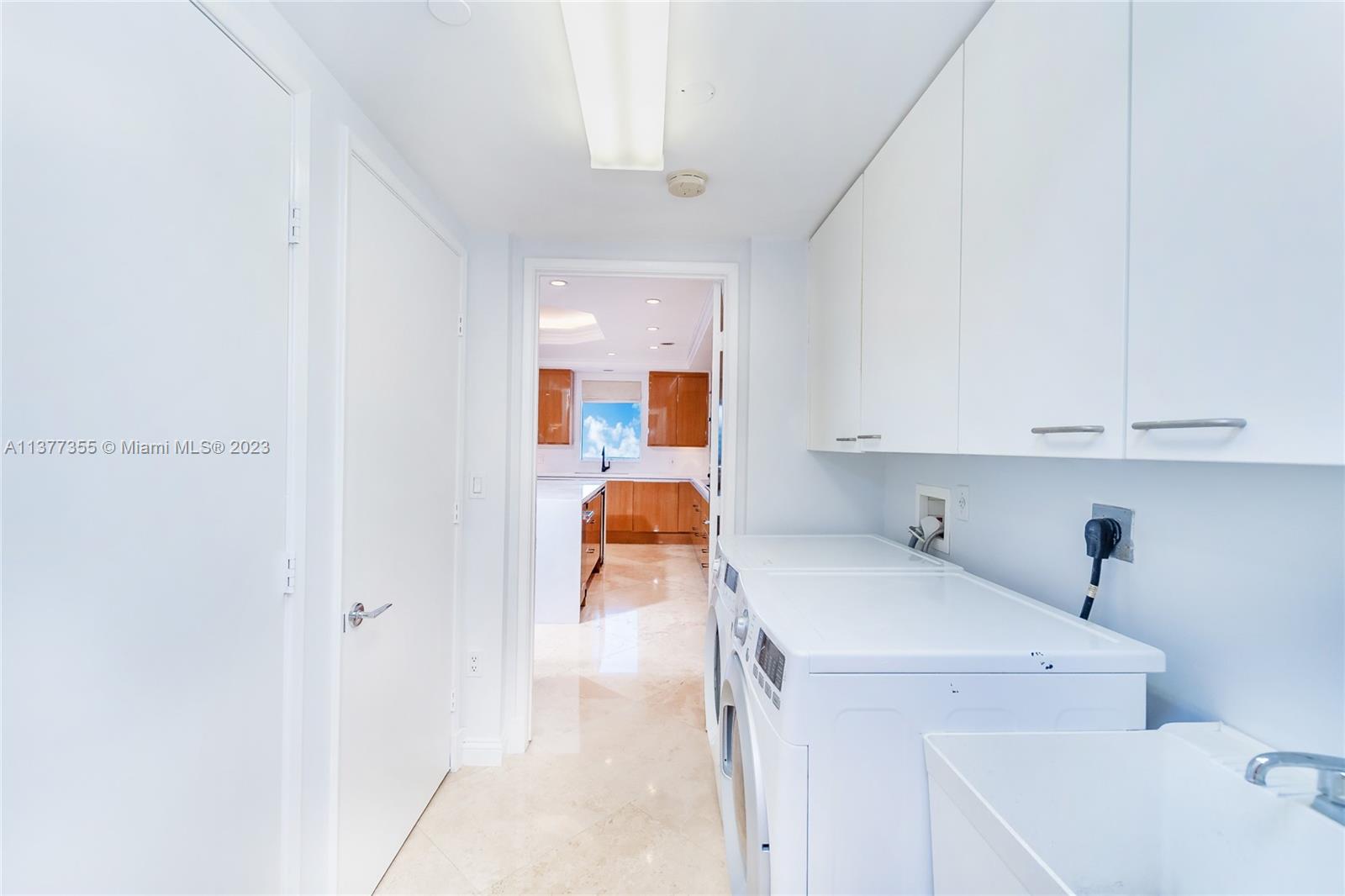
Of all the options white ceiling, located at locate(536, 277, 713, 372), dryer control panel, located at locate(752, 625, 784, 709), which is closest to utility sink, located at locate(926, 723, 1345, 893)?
dryer control panel, located at locate(752, 625, 784, 709)

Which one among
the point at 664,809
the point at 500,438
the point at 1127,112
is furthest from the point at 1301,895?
the point at 500,438

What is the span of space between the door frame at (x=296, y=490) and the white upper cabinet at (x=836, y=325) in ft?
4.89

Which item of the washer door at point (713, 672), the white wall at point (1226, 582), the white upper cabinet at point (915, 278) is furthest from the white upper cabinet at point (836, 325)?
the washer door at point (713, 672)

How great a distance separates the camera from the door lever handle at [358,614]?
4.51 ft

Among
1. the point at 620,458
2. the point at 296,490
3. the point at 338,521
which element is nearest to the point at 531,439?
the point at 338,521

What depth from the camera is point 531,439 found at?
2.31 metres

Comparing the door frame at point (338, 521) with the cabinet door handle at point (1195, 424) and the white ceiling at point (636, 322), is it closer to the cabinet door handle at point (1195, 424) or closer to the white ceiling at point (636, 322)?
the white ceiling at point (636, 322)

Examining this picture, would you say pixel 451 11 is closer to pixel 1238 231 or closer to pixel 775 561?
pixel 1238 231

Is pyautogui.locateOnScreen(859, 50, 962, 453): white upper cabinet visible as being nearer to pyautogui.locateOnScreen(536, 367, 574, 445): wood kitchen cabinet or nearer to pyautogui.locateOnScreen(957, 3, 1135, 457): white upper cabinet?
pyautogui.locateOnScreen(957, 3, 1135, 457): white upper cabinet

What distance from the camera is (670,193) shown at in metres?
1.82

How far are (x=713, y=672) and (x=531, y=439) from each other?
47.0 inches

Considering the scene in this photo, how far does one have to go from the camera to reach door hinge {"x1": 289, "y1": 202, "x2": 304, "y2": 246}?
116 centimetres

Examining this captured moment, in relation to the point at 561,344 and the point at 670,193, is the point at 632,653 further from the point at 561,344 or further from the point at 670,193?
the point at 561,344

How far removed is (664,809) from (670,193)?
2.16 m
